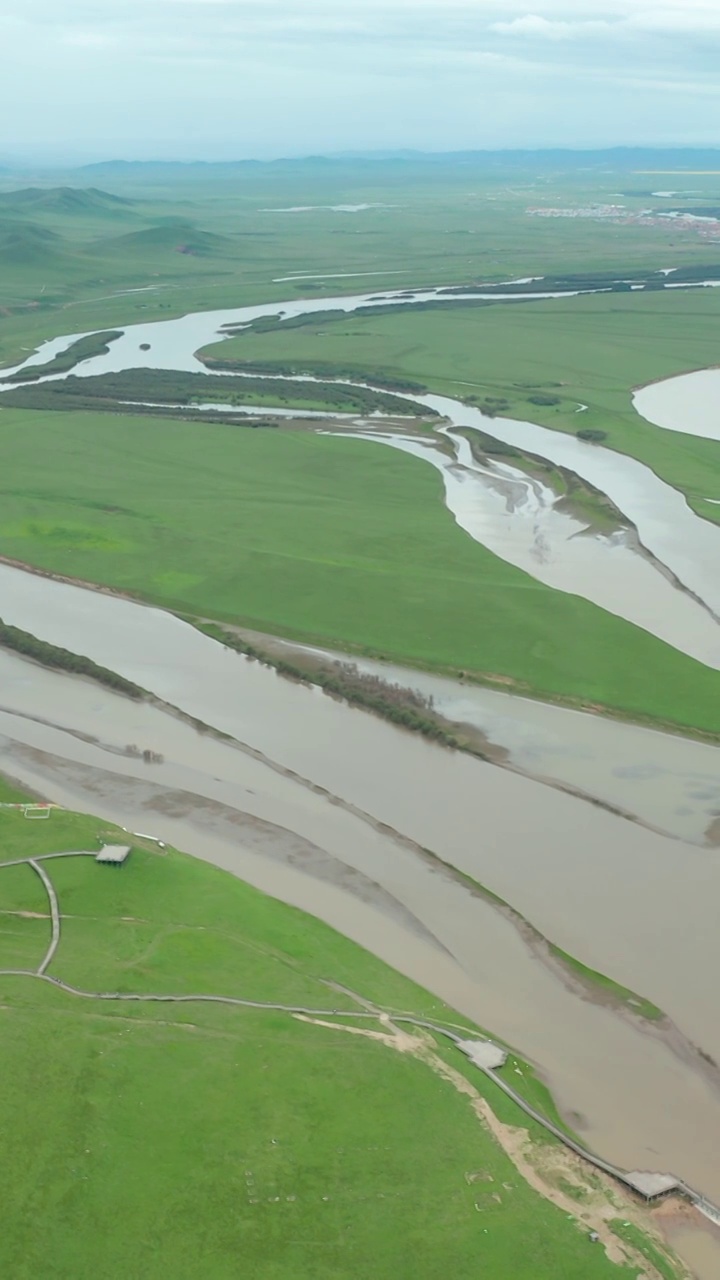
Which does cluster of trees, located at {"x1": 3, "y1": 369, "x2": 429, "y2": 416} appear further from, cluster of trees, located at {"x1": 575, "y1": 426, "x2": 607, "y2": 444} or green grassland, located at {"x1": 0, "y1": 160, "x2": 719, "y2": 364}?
green grassland, located at {"x1": 0, "y1": 160, "x2": 719, "y2": 364}

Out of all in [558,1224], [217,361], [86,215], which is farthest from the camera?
[86,215]

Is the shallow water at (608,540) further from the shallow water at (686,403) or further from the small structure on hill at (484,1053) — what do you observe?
the small structure on hill at (484,1053)

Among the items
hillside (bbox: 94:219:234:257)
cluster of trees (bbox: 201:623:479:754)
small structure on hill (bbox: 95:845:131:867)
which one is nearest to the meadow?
cluster of trees (bbox: 201:623:479:754)

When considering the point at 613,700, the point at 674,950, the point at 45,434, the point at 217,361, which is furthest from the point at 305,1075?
the point at 217,361

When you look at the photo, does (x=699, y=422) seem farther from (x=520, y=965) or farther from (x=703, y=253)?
(x=703, y=253)

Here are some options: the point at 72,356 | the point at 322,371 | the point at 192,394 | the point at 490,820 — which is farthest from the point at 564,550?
the point at 72,356

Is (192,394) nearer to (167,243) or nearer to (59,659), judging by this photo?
(59,659)

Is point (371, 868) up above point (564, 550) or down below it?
below
